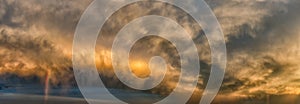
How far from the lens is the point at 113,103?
57.4 feet

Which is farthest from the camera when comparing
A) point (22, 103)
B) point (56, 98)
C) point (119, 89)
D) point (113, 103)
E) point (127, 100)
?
point (119, 89)

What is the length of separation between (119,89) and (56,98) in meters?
6.27

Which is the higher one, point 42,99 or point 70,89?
point 70,89

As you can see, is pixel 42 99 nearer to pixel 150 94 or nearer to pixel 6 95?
pixel 6 95

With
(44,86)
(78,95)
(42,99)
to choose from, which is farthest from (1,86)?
(42,99)

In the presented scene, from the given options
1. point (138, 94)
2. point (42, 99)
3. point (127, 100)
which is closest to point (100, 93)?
point (127, 100)

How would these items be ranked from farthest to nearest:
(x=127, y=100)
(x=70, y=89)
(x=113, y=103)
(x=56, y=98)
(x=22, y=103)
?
(x=70, y=89), (x=127, y=100), (x=113, y=103), (x=56, y=98), (x=22, y=103)

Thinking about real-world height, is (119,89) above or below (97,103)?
above

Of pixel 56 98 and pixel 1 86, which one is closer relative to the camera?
pixel 56 98

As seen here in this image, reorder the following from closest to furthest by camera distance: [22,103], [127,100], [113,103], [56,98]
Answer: [22,103] → [56,98] → [113,103] → [127,100]

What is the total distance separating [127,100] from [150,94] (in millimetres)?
2707

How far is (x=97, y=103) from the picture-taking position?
16734 mm

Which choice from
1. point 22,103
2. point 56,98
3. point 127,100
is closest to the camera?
point 22,103

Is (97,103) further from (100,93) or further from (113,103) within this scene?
(100,93)
